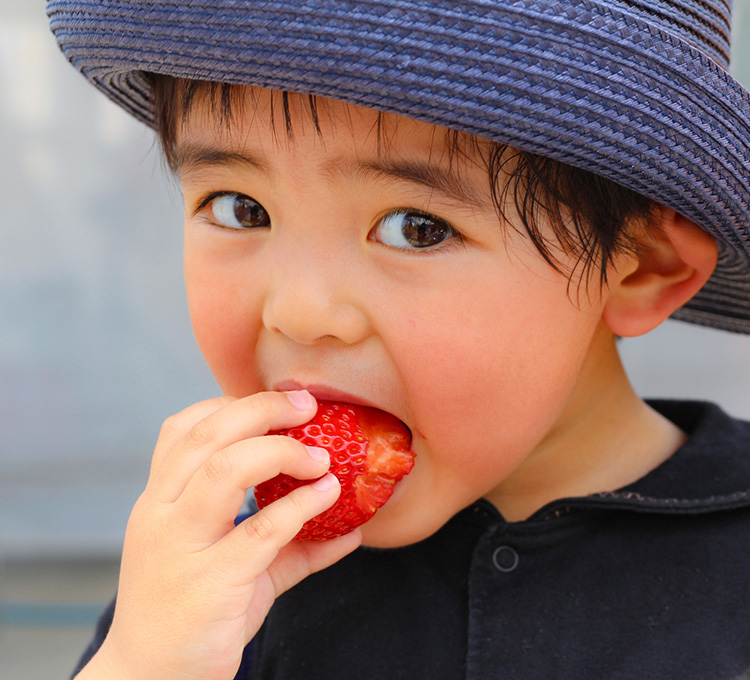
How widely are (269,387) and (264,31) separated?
349 millimetres

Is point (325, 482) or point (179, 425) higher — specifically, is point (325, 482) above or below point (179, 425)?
below

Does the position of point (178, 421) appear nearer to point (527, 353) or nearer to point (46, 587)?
point (527, 353)

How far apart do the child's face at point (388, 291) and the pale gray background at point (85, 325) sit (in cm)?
105

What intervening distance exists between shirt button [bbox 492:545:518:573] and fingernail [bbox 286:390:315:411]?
31 cm

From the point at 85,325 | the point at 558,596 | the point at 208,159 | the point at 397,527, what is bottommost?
the point at 558,596

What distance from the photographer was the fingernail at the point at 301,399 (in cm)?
75

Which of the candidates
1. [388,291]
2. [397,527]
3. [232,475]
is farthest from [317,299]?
[397,527]

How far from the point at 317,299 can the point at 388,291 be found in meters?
0.07

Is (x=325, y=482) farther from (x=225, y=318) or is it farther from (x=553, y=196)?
(x=553, y=196)

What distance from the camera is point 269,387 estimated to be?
825 millimetres

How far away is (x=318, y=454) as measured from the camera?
0.74 meters

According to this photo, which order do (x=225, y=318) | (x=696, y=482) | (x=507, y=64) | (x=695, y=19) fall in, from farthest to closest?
(x=696, y=482), (x=225, y=318), (x=695, y=19), (x=507, y=64)

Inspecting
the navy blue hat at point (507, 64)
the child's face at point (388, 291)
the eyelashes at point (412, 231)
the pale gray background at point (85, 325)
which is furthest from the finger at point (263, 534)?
the pale gray background at point (85, 325)

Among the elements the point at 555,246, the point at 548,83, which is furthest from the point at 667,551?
the point at 548,83
